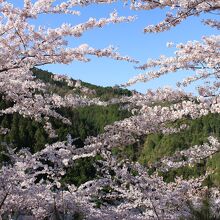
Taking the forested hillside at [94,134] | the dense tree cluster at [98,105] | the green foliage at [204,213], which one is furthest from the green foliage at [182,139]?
the green foliage at [204,213]

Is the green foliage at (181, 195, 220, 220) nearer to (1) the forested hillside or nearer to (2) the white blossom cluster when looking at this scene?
(2) the white blossom cluster

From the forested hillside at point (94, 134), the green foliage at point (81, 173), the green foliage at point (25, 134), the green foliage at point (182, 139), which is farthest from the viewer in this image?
the green foliage at point (182, 139)

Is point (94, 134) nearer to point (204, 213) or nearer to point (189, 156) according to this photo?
point (189, 156)

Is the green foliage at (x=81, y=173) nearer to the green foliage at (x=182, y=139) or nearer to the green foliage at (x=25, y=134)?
the green foliage at (x=25, y=134)

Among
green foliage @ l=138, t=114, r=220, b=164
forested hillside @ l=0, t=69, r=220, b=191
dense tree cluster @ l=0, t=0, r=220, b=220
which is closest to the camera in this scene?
dense tree cluster @ l=0, t=0, r=220, b=220

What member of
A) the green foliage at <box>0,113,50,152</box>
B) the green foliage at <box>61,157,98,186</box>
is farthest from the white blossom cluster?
the green foliage at <box>0,113,50,152</box>

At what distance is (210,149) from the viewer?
969cm

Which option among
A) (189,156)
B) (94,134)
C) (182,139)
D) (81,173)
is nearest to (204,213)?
(189,156)

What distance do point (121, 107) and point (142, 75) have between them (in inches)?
49.1

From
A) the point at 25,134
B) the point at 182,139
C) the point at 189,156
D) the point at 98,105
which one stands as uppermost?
the point at 98,105

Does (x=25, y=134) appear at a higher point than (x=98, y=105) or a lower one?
lower

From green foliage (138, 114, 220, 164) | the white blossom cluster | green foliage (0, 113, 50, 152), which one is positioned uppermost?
the white blossom cluster

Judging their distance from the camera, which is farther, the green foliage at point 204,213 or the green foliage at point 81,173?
the green foliage at point 81,173

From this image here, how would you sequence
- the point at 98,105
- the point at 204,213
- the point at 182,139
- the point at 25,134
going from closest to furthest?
the point at 204,213 → the point at 98,105 → the point at 25,134 → the point at 182,139
